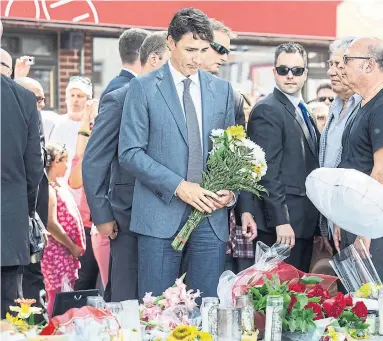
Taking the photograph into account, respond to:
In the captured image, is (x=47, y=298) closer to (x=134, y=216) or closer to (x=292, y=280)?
(x=134, y=216)

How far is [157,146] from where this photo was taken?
494cm

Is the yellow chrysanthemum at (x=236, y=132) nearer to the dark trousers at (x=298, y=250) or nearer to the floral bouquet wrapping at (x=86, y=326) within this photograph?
the dark trousers at (x=298, y=250)

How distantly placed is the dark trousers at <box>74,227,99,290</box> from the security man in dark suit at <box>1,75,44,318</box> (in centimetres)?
246

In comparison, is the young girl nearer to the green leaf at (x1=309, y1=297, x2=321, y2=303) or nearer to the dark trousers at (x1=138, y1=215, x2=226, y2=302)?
the dark trousers at (x1=138, y1=215, x2=226, y2=302)

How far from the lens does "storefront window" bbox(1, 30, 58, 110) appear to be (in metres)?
12.3

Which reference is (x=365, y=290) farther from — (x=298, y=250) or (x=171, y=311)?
(x=298, y=250)

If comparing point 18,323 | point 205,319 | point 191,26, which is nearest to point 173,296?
point 205,319

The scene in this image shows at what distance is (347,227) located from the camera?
4684 millimetres

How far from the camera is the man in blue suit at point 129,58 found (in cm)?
589

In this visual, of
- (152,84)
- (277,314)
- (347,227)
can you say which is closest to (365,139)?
(347,227)

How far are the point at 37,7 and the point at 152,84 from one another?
7144 millimetres

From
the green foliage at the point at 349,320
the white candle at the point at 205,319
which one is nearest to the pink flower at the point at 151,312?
the white candle at the point at 205,319

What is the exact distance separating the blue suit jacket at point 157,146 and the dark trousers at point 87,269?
2.57 m

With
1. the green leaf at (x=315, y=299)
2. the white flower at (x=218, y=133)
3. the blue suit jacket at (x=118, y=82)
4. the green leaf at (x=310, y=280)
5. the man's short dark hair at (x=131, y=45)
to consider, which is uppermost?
the man's short dark hair at (x=131, y=45)
